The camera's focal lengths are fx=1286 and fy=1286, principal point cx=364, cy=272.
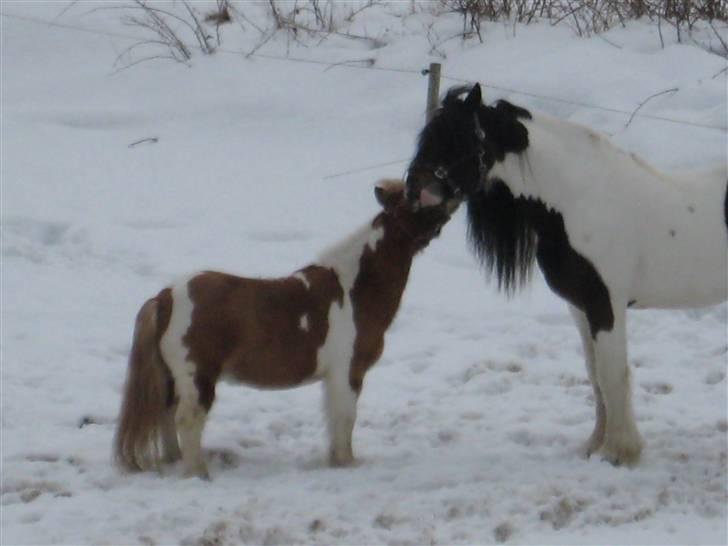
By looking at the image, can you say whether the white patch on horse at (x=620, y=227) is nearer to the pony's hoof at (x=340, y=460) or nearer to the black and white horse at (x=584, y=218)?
the black and white horse at (x=584, y=218)

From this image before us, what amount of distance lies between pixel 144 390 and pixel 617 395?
1.94m

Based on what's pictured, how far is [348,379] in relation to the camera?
5.20 meters

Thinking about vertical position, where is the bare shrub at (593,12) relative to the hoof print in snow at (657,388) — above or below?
above

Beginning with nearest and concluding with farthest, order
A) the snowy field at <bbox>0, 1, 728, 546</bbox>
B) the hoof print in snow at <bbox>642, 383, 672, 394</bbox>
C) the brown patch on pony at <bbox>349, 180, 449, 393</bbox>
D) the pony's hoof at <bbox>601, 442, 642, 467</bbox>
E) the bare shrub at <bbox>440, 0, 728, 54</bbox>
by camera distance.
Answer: the snowy field at <bbox>0, 1, 728, 546</bbox>, the brown patch on pony at <bbox>349, 180, 449, 393</bbox>, the pony's hoof at <bbox>601, 442, 642, 467</bbox>, the hoof print in snow at <bbox>642, 383, 672, 394</bbox>, the bare shrub at <bbox>440, 0, 728, 54</bbox>

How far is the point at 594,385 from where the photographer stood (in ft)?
18.6

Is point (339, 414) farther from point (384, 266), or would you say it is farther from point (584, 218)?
point (584, 218)

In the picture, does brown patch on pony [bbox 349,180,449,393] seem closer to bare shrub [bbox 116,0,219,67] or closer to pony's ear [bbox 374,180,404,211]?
pony's ear [bbox 374,180,404,211]

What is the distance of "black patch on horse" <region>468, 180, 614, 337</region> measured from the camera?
5.24m

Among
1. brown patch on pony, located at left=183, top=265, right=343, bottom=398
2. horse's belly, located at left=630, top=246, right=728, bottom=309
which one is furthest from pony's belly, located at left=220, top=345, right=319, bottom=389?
horse's belly, located at left=630, top=246, right=728, bottom=309

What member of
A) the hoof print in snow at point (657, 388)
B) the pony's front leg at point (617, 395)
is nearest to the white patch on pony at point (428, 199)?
the pony's front leg at point (617, 395)

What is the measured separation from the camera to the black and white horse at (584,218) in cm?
516

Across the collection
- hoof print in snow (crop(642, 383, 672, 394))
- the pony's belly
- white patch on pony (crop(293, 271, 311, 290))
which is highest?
white patch on pony (crop(293, 271, 311, 290))

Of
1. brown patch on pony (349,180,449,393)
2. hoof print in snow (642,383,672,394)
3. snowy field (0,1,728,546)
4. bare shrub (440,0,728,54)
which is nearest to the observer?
snowy field (0,1,728,546)

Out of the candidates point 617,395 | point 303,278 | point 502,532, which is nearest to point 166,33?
A: point 303,278
